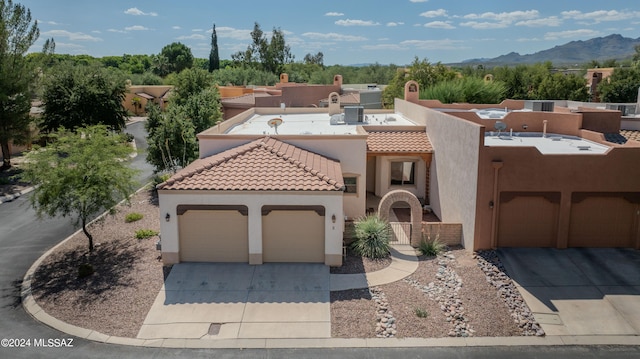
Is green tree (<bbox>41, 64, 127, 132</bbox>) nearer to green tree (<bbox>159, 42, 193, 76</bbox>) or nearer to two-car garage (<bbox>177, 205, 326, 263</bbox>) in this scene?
two-car garage (<bbox>177, 205, 326, 263</bbox>)

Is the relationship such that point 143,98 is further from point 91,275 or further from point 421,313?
point 421,313

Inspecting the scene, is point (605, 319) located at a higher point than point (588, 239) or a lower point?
lower

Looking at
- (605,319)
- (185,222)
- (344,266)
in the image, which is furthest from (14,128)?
(605,319)

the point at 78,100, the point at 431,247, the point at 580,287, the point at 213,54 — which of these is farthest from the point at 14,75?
the point at 213,54

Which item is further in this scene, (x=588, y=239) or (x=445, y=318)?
(x=588, y=239)

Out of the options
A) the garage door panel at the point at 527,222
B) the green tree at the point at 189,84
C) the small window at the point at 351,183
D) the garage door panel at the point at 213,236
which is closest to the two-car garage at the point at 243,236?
the garage door panel at the point at 213,236

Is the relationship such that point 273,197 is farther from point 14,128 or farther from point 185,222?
point 14,128
